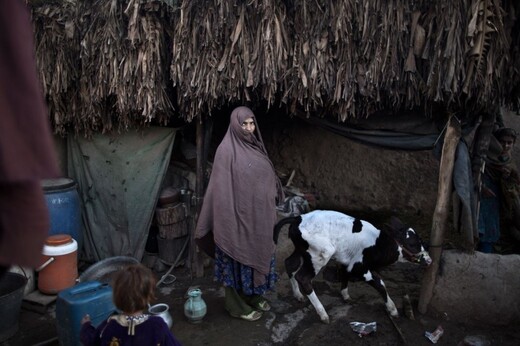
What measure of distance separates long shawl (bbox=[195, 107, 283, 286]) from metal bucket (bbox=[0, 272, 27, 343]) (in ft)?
6.18

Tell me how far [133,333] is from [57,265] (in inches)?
117

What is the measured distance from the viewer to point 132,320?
2.10 meters

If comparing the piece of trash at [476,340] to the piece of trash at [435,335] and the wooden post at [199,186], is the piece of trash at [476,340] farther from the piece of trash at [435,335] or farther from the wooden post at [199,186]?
the wooden post at [199,186]

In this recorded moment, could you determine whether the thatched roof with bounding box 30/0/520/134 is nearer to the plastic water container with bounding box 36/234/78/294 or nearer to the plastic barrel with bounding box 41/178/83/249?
the plastic barrel with bounding box 41/178/83/249

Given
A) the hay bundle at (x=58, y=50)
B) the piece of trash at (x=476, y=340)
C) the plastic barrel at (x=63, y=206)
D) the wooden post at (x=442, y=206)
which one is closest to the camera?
the piece of trash at (x=476, y=340)

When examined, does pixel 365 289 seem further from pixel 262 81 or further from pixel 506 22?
pixel 506 22

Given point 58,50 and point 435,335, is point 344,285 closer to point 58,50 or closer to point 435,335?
point 435,335

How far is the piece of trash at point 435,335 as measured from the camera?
386 centimetres

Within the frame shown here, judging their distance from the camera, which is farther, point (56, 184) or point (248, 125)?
point (56, 184)

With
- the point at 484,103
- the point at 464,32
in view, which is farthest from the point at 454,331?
the point at 464,32

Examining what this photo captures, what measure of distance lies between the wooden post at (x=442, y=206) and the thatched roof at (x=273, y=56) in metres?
0.28

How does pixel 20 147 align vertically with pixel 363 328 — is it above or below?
above

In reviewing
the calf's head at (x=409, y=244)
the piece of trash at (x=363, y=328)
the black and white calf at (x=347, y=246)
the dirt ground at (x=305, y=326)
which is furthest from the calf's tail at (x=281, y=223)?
the piece of trash at (x=363, y=328)

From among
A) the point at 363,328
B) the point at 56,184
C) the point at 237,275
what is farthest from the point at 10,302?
the point at 363,328
